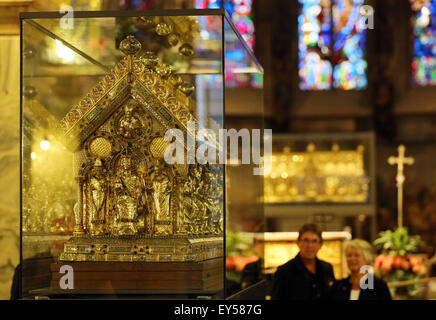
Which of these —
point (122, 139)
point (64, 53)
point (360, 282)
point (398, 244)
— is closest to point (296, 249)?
point (398, 244)

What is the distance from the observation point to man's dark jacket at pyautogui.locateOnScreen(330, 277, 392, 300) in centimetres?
503

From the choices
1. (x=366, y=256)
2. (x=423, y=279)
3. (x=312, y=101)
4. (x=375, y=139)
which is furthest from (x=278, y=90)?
(x=366, y=256)

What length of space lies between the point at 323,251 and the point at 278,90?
1153 cm

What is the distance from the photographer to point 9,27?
511 centimetres

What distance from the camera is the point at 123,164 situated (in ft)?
11.6

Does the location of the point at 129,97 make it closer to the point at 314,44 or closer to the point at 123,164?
the point at 123,164

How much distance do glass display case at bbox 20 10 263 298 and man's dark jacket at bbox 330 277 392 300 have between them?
5.67 feet

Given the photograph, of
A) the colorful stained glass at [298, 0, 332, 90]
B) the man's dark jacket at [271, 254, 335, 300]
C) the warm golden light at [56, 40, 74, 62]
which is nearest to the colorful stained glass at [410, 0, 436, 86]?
the colorful stained glass at [298, 0, 332, 90]

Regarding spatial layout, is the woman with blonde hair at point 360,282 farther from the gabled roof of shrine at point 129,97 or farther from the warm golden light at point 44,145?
the warm golden light at point 44,145

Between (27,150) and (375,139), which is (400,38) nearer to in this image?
(375,139)

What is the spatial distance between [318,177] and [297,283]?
1298 centimetres

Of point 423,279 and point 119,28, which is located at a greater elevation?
point 119,28
